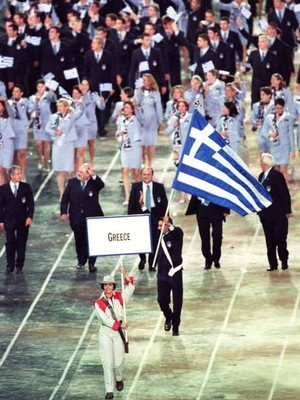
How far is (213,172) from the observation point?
25375 mm

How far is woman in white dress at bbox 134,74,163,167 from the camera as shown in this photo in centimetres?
3359

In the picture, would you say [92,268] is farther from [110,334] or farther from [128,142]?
[110,334]

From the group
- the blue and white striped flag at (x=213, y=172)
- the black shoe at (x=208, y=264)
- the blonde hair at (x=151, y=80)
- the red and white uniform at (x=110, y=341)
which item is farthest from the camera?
the blonde hair at (x=151, y=80)

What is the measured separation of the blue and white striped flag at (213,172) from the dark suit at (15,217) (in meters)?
4.30

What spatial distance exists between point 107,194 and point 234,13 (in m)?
9.73

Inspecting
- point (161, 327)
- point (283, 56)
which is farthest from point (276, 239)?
point (283, 56)

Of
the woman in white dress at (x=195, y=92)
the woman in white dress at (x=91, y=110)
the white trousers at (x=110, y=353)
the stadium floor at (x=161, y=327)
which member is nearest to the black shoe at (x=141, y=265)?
the stadium floor at (x=161, y=327)

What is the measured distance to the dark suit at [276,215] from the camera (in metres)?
28.7

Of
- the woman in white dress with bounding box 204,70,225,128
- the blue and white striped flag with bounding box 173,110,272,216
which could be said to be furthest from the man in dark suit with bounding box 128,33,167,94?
the blue and white striped flag with bounding box 173,110,272,216

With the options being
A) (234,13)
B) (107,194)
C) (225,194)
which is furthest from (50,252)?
(234,13)

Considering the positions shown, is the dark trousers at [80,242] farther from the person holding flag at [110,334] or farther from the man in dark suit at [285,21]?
the man in dark suit at [285,21]

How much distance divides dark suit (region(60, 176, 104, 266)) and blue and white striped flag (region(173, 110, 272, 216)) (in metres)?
3.95

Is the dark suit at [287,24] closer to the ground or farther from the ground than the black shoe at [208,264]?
farther from the ground

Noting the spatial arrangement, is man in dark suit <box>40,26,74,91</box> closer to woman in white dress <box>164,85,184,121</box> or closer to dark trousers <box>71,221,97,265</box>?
woman in white dress <box>164,85,184,121</box>
